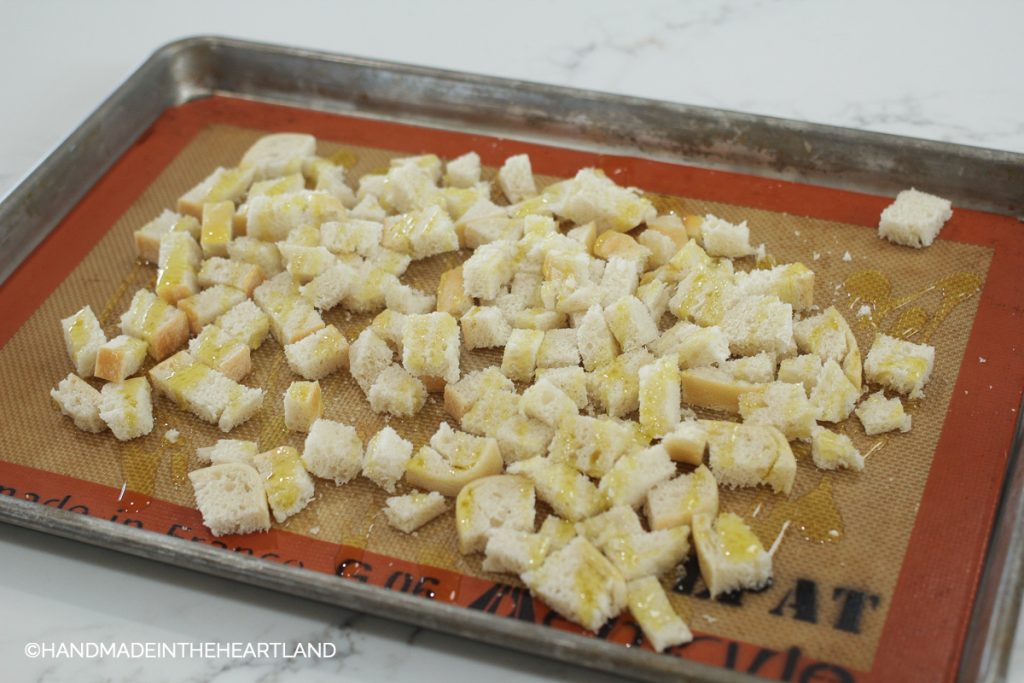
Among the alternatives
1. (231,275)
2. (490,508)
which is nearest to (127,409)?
(231,275)

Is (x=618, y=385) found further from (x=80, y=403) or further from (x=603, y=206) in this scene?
(x=80, y=403)

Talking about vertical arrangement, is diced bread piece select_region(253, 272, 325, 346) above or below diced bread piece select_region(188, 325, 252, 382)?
above

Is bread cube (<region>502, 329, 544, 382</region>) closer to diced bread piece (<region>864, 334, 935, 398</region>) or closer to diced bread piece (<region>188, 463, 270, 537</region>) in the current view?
diced bread piece (<region>188, 463, 270, 537</region>)

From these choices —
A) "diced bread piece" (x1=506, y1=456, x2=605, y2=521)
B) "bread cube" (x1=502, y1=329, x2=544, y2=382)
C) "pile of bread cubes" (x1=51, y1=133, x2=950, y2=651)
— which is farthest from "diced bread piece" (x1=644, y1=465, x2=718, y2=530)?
"bread cube" (x1=502, y1=329, x2=544, y2=382)

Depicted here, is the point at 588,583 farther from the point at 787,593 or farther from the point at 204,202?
the point at 204,202

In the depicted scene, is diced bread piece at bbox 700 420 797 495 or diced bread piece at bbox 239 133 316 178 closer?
diced bread piece at bbox 700 420 797 495

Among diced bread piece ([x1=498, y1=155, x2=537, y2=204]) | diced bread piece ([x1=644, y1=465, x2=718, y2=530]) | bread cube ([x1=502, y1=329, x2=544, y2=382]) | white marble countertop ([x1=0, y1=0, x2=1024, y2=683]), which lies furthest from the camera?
white marble countertop ([x1=0, y1=0, x2=1024, y2=683])

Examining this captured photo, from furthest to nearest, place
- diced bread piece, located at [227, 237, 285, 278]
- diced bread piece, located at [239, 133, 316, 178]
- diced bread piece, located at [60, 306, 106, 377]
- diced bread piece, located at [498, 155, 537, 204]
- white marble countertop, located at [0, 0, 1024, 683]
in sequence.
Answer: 1. white marble countertop, located at [0, 0, 1024, 683]
2. diced bread piece, located at [239, 133, 316, 178]
3. diced bread piece, located at [498, 155, 537, 204]
4. diced bread piece, located at [227, 237, 285, 278]
5. diced bread piece, located at [60, 306, 106, 377]
